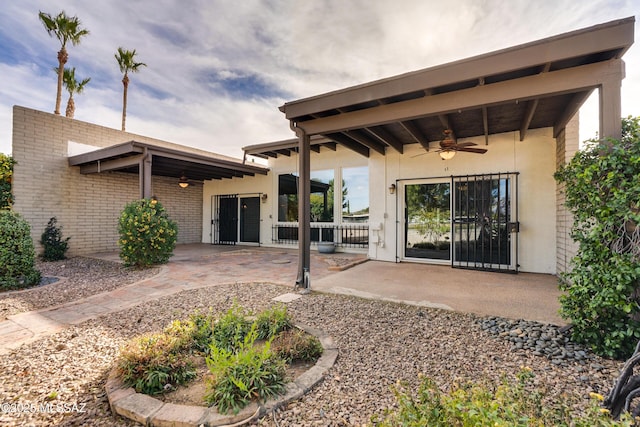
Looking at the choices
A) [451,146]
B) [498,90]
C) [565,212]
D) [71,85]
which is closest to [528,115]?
[451,146]

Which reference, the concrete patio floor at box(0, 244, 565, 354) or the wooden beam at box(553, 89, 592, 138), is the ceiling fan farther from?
the concrete patio floor at box(0, 244, 565, 354)

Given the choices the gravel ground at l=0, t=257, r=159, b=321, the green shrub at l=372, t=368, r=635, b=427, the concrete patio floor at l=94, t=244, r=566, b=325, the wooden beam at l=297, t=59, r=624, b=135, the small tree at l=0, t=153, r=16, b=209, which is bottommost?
the gravel ground at l=0, t=257, r=159, b=321

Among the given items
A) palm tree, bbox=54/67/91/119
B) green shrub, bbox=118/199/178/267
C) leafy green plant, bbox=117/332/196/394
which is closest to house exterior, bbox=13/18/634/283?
green shrub, bbox=118/199/178/267

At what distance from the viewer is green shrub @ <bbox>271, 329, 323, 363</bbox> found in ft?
7.57

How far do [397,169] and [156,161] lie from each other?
269 inches

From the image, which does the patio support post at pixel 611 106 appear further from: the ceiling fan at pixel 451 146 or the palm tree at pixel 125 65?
the palm tree at pixel 125 65

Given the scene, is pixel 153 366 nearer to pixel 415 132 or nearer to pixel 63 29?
pixel 415 132

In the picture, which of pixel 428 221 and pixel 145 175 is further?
pixel 145 175

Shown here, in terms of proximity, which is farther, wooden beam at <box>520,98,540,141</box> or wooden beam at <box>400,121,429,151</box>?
wooden beam at <box>400,121,429,151</box>

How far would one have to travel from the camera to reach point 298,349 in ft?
7.68

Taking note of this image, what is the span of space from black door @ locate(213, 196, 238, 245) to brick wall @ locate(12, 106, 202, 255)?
2549 mm

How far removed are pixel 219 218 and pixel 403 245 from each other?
800 cm

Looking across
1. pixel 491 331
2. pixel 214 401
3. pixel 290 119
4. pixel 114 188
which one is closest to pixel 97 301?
pixel 214 401

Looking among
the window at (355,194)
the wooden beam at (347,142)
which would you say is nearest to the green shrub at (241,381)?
the wooden beam at (347,142)
